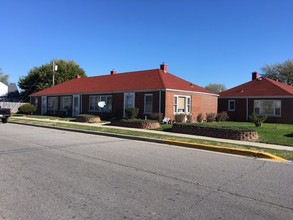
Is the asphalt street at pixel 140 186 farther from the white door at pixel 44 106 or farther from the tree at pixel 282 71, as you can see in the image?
the tree at pixel 282 71

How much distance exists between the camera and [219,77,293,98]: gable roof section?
32125 mm

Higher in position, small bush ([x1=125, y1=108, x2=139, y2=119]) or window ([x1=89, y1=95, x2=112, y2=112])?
window ([x1=89, y1=95, x2=112, y2=112])

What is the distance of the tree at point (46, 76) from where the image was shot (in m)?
64.4

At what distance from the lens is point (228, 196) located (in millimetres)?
6285

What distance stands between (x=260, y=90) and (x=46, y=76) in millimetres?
44026

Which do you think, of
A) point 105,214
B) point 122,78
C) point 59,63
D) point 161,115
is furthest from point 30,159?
point 59,63

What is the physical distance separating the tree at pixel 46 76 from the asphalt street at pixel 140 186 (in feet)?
181

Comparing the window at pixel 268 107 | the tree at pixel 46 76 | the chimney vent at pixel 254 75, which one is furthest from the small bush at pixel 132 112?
the tree at pixel 46 76

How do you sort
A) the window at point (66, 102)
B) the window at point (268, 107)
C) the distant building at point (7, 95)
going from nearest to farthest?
1. the window at point (268, 107)
2. the window at point (66, 102)
3. the distant building at point (7, 95)

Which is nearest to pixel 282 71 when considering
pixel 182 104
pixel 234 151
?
pixel 182 104

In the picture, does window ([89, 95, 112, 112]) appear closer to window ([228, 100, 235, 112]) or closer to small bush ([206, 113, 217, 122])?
small bush ([206, 113, 217, 122])

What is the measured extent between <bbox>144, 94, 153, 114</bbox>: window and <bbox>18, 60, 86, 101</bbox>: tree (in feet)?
130

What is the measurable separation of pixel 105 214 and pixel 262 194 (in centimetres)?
313

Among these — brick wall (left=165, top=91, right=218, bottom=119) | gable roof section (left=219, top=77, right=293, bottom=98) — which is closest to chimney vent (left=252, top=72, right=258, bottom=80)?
gable roof section (left=219, top=77, right=293, bottom=98)
